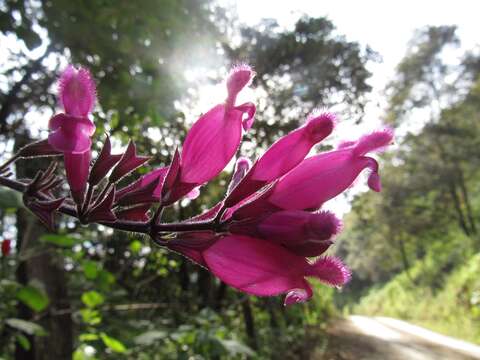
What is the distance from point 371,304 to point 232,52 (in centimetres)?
3219

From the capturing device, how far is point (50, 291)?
4539 mm

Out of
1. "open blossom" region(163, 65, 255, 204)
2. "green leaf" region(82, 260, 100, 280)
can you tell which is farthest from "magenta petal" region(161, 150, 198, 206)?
"green leaf" region(82, 260, 100, 280)

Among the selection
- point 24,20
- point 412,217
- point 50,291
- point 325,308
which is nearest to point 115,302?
point 50,291

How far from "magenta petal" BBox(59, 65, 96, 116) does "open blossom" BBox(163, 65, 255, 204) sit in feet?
0.73

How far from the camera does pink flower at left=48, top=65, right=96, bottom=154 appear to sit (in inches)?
34.9

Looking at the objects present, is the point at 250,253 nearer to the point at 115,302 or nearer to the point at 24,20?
the point at 24,20

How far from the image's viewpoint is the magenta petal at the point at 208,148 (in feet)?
3.16

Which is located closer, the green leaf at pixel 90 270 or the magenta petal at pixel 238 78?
the magenta petal at pixel 238 78

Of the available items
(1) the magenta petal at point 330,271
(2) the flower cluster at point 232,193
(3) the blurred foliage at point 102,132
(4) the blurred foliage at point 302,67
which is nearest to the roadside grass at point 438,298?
(4) the blurred foliage at point 302,67

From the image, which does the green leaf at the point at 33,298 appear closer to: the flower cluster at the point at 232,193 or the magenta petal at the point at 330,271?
the flower cluster at the point at 232,193

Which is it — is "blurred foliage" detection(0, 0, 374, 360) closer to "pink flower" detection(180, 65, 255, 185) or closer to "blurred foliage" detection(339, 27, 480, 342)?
"pink flower" detection(180, 65, 255, 185)

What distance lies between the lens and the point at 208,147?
965mm

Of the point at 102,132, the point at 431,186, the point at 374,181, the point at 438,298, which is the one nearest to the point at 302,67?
the point at 102,132

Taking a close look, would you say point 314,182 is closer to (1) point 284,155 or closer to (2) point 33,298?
(1) point 284,155
